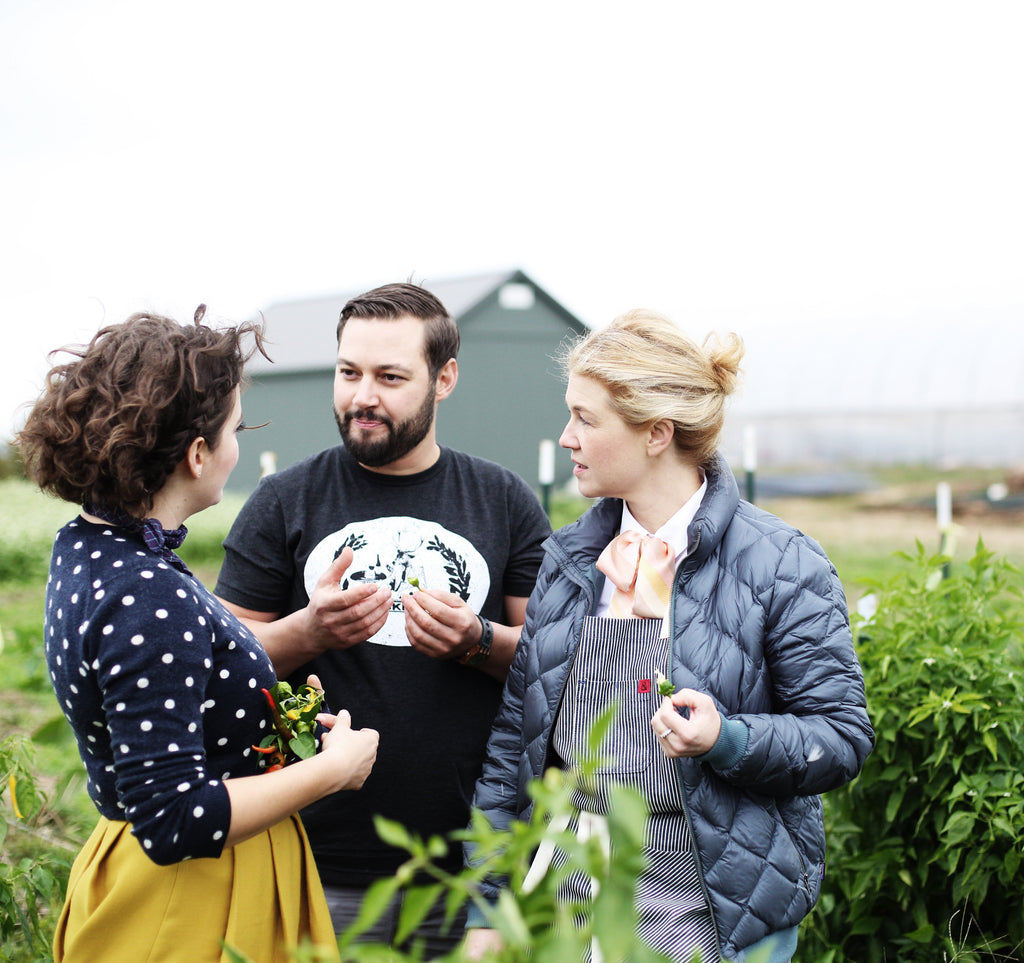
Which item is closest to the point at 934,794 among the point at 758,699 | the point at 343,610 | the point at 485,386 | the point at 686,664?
the point at 758,699

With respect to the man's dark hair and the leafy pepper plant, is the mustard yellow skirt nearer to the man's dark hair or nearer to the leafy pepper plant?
the leafy pepper plant

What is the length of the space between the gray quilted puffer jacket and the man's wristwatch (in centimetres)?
26

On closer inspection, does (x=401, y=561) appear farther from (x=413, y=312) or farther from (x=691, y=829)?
(x=691, y=829)

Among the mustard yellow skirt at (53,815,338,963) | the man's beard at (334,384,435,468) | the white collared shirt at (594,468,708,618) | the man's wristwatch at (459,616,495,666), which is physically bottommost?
the mustard yellow skirt at (53,815,338,963)

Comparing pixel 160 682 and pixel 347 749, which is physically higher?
pixel 160 682

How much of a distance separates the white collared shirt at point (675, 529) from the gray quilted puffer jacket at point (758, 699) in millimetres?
51

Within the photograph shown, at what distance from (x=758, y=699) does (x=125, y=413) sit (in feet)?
4.13

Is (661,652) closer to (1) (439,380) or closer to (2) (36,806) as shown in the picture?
(1) (439,380)

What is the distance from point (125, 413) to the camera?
1608 mm

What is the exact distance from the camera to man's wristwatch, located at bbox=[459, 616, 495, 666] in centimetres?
240

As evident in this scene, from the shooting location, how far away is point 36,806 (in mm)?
2461

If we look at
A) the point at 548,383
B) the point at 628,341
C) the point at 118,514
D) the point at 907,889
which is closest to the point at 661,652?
the point at 628,341

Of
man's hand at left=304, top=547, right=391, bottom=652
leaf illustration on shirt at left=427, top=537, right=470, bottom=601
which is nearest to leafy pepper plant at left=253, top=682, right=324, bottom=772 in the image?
man's hand at left=304, top=547, right=391, bottom=652

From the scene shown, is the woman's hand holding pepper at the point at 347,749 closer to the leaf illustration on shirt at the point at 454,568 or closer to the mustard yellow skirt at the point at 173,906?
the mustard yellow skirt at the point at 173,906
